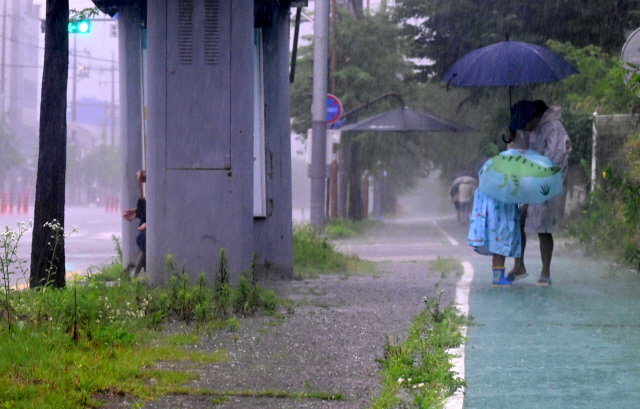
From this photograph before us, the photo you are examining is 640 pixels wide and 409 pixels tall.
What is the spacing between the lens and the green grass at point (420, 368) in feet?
13.0

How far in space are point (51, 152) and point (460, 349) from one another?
11.2 ft

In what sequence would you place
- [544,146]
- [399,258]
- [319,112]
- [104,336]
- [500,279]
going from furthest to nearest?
1. [319,112]
2. [399,258]
3. [500,279]
4. [544,146]
5. [104,336]

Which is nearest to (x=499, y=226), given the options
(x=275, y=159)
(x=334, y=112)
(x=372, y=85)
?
(x=275, y=159)

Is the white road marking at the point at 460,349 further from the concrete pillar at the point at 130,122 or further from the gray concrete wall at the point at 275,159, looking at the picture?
the concrete pillar at the point at 130,122

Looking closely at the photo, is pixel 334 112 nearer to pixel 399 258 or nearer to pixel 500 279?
pixel 399 258

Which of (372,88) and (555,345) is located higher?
(372,88)

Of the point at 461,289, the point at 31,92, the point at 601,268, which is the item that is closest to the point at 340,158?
the point at 601,268

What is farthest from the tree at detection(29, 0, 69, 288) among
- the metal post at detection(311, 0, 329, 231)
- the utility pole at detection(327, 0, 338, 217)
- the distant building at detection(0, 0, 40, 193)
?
the distant building at detection(0, 0, 40, 193)

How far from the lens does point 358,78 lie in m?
29.7

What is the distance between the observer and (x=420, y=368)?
4.55m

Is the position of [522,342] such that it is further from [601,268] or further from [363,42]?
[363,42]

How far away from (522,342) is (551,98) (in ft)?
54.2

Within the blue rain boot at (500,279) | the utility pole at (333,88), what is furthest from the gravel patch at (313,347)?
the utility pole at (333,88)

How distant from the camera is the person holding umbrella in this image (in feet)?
27.8
